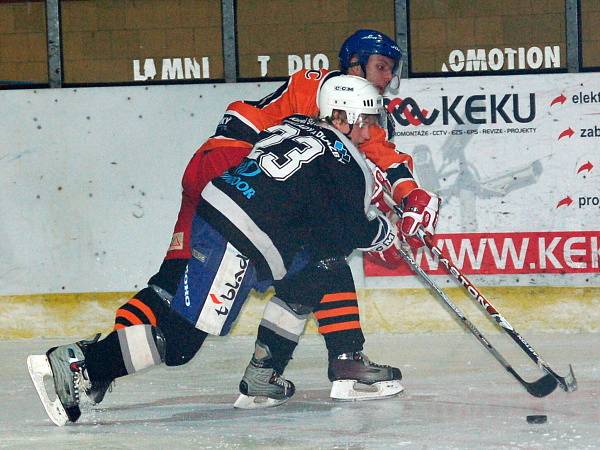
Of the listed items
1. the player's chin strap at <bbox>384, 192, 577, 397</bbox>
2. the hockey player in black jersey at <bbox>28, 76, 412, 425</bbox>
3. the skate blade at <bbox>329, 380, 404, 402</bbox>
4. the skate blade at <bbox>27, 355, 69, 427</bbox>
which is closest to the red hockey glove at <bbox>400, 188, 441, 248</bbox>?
the player's chin strap at <bbox>384, 192, 577, 397</bbox>

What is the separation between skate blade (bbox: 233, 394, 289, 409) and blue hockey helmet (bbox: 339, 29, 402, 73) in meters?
1.33

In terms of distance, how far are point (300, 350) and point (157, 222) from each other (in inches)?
37.0

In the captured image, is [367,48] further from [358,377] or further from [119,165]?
[119,165]

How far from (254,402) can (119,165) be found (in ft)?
6.55

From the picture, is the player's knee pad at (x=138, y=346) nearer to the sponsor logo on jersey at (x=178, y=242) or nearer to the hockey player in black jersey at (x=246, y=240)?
the hockey player in black jersey at (x=246, y=240)

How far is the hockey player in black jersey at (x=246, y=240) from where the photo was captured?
147 inches

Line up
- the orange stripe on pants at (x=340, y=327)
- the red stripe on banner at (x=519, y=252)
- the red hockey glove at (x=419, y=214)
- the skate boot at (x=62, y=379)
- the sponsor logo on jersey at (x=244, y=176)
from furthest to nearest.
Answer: the red stripe on banner at (x=519, y=252) → the red hockey glove at (x=419, y=214) → the orange stripe on pants at (x=340, y=327) → the sponsor logo on jersey at (x=244, y=176) → the skate boot at (x=62, y=379)

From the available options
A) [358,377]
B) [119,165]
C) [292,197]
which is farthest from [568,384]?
[119,165]

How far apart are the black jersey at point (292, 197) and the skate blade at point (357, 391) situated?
1.41 ft

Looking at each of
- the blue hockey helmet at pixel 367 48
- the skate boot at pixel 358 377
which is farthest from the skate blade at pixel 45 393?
the blue hockey helmet at pixel 367 48

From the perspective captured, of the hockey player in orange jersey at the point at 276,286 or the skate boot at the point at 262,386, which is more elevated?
the hockey player in orange jersey at the point at 276,286

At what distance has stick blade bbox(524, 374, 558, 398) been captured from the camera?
3.93m

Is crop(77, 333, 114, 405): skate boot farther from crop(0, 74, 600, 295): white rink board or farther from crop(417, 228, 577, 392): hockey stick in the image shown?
crop(0, 74, 600, 295): white rink board

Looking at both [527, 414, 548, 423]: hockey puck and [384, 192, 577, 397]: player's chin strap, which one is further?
[384, 192, 577, 397]: player's chin strap
